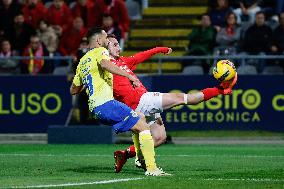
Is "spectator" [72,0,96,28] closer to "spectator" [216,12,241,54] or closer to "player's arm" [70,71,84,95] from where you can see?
"spectator" [216,12,241,54]

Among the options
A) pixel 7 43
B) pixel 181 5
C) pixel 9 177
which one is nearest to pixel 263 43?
pixel 181 5

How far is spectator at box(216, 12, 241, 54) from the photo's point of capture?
24.3 metres

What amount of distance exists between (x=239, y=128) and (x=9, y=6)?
23.3 feet

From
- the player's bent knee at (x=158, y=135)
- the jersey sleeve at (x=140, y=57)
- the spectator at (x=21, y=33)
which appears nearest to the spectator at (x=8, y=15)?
the spectator at (x=21, y=33)

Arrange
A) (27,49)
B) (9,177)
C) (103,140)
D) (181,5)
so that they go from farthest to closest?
(181,5) → (27,49) → (103,140) → (9,177)

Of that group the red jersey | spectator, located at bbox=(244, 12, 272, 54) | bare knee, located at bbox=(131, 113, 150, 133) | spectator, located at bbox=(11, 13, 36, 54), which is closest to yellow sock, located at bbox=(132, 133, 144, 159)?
bare knee, located at bbox=(131, 113, 150, 133)

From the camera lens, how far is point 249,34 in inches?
941

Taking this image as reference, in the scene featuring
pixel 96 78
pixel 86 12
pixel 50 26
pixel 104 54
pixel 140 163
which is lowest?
pixel 140 163

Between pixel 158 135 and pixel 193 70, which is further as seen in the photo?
pixel 193 70

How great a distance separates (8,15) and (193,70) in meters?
5.49

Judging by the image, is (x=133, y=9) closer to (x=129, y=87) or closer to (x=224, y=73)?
(x=129, y=87)

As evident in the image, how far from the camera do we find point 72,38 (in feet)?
84.2

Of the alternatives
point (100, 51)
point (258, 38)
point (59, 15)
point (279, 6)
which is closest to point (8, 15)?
point (59, 15)

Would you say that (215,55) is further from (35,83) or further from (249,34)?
(35,83)
